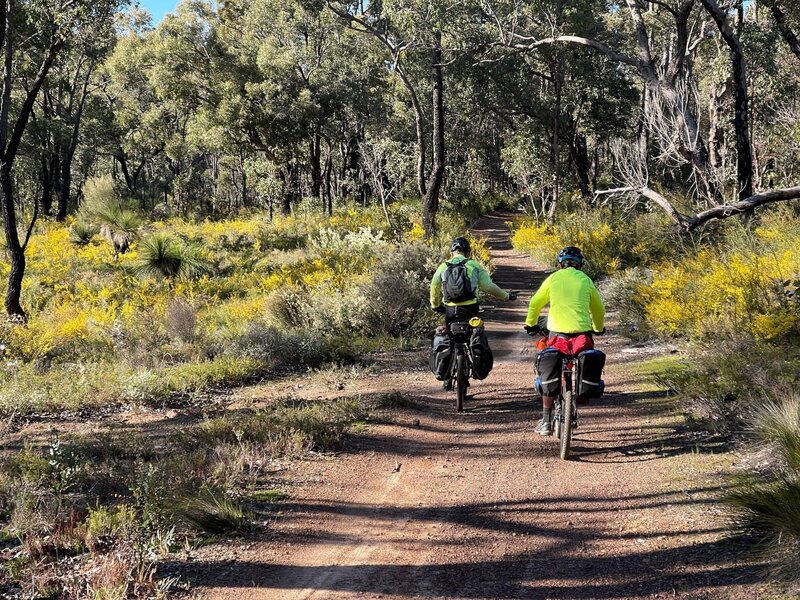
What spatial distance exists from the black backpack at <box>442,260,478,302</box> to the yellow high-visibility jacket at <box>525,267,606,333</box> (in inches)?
57.7

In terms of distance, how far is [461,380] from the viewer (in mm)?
7520

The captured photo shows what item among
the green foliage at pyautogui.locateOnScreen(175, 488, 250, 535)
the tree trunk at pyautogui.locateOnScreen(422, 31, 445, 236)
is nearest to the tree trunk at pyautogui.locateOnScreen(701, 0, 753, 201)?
the tree trunk at pyautogui.locateOnScreen(422, 31, 445, 236)

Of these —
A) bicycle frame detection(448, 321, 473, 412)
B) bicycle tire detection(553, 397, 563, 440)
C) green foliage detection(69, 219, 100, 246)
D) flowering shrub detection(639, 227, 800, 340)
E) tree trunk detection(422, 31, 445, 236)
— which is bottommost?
bicycle tire detection(553, 397, 563, 440)

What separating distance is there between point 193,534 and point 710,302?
290 inches

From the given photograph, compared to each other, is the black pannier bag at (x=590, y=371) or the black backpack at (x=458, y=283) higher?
the black backpack at (x=458, y=283)

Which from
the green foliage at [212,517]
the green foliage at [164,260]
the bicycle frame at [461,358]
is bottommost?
the green foliage at [212,517]

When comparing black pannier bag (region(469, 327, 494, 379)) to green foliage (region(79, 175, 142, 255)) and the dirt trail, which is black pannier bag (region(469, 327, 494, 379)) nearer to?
the dirt trail

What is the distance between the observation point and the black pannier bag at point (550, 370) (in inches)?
228

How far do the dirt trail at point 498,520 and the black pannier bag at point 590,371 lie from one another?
2.27 feet

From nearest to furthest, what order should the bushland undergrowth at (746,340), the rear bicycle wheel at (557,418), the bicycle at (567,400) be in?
the bushland undergrowth at (746,340) < the bicycle at (567,400) < the rear bicycle wheel at (557,418)

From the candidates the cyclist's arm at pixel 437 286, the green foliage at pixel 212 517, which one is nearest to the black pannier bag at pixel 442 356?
the cyclist's arm at pixel 437 286

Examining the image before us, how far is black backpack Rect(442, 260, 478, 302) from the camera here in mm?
7305

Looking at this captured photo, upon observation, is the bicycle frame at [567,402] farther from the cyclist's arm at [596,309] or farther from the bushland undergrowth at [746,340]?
the bushland undergrowth at [746,340]

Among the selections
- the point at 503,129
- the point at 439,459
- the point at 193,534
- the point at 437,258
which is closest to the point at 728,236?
the point at 437,258
